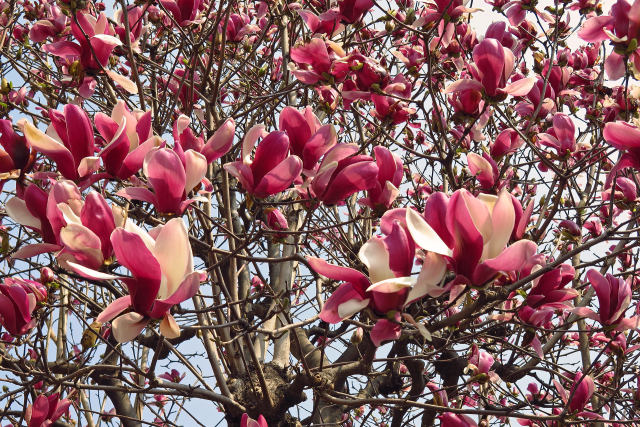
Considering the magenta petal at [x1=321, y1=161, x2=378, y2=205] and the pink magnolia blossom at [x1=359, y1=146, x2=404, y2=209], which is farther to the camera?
the pink magnolia blossom at [x1=359, y1=146, x2=404, y2=209]

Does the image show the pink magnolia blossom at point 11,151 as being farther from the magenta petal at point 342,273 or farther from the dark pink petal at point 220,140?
the magenta petal at point 342,273

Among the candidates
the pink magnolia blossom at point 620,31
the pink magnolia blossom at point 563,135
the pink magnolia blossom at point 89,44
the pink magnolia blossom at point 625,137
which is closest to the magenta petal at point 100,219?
the pink magnolia blossom at point 89,44

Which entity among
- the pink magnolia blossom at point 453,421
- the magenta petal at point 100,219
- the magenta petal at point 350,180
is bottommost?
the pink magnolia blossom at point 453,421

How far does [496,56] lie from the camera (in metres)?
1.57

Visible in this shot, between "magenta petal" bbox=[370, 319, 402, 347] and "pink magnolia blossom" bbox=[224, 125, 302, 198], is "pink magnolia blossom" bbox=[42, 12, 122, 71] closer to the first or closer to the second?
"pink magnolia blossom" bbox=[224, 125, 302, 198]

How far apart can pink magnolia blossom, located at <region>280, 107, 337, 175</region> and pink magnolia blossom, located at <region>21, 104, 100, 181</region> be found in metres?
0.47

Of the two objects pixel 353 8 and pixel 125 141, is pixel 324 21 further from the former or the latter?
pixel 125 141

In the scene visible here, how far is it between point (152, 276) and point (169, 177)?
0.97 ft

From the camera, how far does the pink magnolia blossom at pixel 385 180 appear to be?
4.84ft

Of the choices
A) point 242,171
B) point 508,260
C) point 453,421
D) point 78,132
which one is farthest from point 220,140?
point 453,421

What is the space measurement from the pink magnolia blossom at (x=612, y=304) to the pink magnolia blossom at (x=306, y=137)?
83 centimetres

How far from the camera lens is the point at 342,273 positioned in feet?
3.23

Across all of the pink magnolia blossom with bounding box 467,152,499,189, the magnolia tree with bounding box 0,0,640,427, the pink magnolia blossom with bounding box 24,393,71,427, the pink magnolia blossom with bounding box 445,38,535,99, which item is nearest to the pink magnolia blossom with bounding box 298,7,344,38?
the magnolia tree with bounding box 0,0,640,427

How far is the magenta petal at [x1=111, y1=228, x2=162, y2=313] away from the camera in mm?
917
